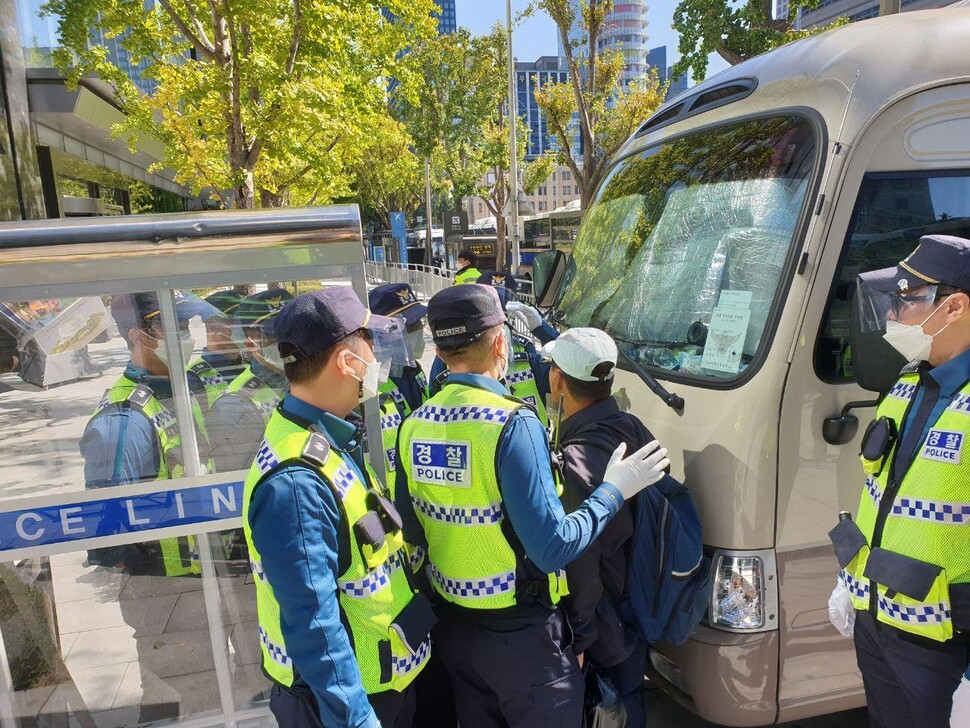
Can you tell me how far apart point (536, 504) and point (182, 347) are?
5.04ft

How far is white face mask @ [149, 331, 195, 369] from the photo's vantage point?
2.56 meters

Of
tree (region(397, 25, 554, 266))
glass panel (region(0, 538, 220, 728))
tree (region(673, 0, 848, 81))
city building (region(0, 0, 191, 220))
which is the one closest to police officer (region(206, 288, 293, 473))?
glass panel (region(0, 538, 220, 728))

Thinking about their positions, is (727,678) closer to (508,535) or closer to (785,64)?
(508,535)

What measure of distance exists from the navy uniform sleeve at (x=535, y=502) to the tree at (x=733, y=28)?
31.0 feet

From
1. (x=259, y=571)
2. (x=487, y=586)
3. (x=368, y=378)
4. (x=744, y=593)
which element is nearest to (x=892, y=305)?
(x=744, y=593)

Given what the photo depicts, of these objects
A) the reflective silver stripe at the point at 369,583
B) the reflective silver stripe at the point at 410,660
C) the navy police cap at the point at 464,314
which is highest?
the navy police cap at the point at 464,314

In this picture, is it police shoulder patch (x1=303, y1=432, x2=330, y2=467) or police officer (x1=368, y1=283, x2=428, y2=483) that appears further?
police officer (x1=368, y1=283, x2=428, y2=483)

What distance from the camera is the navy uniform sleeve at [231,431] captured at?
8.94ft

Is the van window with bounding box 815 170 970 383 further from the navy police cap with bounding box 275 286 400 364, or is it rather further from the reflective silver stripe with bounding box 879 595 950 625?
the navy police cap with bounding box 275 286 400 364

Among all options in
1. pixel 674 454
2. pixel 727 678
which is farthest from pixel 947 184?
pixel 727 678

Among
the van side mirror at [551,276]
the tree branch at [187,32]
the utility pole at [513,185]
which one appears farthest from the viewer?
the utility pole at [513,185]

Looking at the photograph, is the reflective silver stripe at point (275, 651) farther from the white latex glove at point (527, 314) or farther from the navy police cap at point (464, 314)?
the white latex glove at point (527, 314)

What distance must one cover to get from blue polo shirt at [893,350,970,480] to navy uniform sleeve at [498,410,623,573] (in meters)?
0.90

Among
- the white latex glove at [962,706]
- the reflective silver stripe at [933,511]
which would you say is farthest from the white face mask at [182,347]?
the white latex glove at [962,706]
